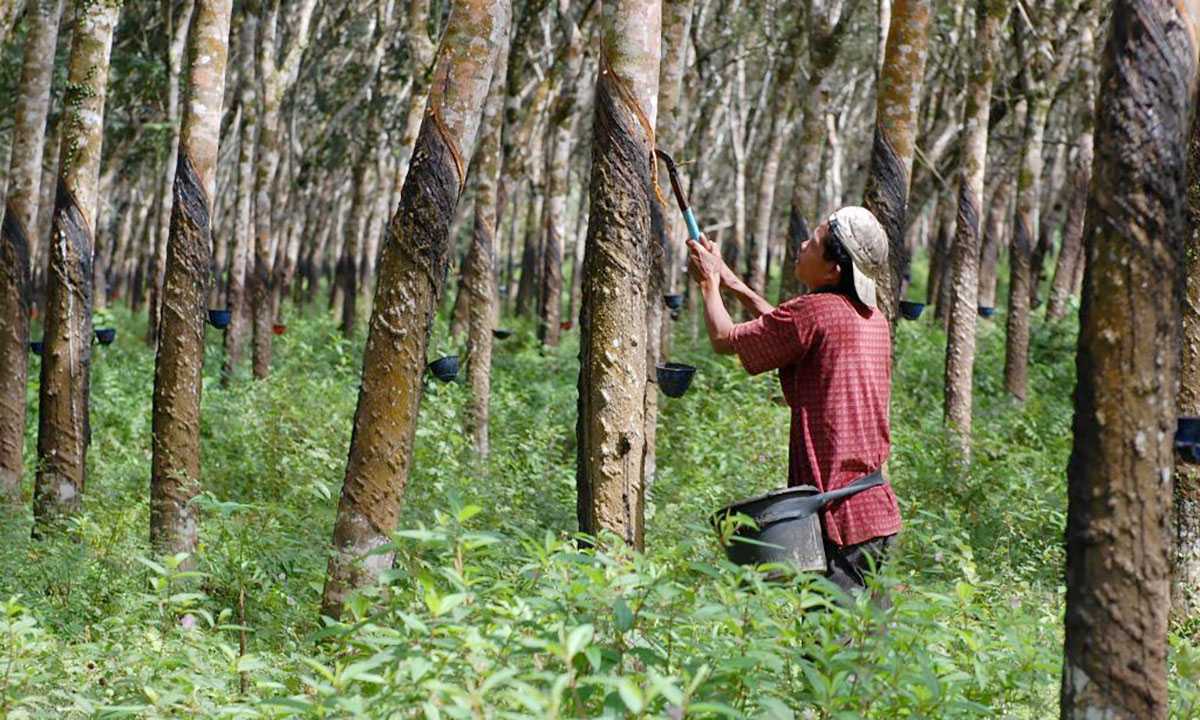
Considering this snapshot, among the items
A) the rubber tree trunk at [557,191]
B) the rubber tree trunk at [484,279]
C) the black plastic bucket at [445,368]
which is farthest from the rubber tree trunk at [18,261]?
the rubber tree trunk at [557,191]

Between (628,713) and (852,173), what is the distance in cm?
3563

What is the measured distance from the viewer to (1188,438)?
324cm

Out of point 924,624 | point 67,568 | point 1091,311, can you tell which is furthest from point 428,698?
point 67,568

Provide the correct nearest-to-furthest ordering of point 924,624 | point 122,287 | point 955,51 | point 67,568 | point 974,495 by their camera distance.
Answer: point 924,624, point 67,568, point 974,495, point 955,51, point 122,287

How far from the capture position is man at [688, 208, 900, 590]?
164 inches

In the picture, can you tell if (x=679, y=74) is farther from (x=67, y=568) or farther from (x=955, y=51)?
(x=955, y=51)

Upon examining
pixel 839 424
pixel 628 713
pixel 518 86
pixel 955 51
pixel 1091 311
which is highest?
pixel 955 51

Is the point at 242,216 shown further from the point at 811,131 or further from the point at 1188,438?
the point at 1188,438

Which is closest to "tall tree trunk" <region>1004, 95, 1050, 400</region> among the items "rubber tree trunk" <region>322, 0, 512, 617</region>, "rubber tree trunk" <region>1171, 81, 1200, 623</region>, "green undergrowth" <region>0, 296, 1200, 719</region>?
"green undergrowth" <region>0, 296, 1200, 719</region>

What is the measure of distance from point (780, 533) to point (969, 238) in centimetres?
852

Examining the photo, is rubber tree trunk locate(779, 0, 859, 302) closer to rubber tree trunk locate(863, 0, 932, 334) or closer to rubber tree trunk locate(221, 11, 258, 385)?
Answer: rubber tree trunk locate(863, 0, 932, 334)

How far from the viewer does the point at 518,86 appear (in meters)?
17.2

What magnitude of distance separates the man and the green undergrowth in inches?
11.6

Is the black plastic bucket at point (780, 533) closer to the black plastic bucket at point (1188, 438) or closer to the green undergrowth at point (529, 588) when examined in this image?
the green undergrowth at point (529, 588)
